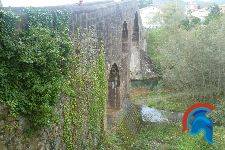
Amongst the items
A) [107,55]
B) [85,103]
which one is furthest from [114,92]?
[85,103]

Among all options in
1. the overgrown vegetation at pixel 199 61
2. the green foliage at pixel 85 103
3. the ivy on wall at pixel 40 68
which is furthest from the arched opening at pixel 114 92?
the ivy on wall at pixel 40 68

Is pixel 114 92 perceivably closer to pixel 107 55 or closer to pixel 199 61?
pixel 107 55

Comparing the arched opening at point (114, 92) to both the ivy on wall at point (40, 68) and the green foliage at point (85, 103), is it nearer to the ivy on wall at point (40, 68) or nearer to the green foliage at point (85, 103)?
the green foliage at point (85, 103)

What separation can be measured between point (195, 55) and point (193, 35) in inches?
59.9

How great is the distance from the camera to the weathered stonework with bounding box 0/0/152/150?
7043 millimetres

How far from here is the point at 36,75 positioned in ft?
24.0

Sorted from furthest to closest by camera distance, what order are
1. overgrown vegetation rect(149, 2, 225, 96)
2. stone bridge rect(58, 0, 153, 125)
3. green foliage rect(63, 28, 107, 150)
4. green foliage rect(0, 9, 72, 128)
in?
overgrown vegetation rect(149, 2, 225, 96) < stone bridge rect(58, 0, 153, 125) < green foliage rect(63, 28, 107, 150) < green foliage rect(0, 9, 72, 128)

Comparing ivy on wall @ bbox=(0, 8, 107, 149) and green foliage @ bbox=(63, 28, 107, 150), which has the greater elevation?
ivy on wall @ bbox=(0, 8, 107, 149)

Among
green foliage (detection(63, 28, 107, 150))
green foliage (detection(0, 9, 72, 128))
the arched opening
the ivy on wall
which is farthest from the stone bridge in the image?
green foliage (detection(0, 9, 72, 128))

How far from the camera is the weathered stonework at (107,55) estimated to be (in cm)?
704

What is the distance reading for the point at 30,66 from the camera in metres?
7.17

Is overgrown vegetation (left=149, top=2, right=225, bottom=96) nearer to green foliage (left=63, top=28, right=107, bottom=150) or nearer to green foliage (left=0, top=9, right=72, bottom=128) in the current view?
green foliage (left=63, top=28, right=107, bottom=150)

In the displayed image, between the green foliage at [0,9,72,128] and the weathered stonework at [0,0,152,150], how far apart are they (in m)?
Answer: 0.26

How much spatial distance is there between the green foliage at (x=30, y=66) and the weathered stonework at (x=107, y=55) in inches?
10.2
